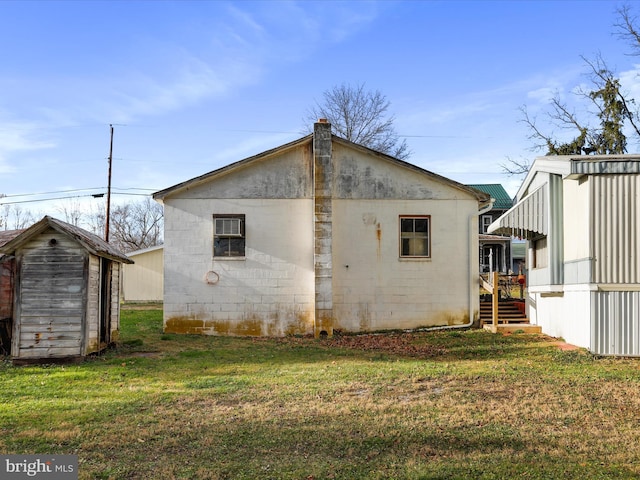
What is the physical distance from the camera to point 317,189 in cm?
1733

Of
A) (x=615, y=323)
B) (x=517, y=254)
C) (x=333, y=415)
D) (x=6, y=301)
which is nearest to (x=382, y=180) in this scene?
(x=615, y=323)

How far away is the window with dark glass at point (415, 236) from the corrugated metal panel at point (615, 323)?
6.29 meters

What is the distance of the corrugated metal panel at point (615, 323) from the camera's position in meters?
11.8

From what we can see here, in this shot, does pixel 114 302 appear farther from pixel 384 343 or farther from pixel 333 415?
pixel 333 415

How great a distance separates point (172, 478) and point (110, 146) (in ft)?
98.3

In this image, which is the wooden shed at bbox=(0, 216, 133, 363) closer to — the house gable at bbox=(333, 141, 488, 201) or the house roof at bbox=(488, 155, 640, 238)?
the house gable at bbox=(333, 141, 488, 201)

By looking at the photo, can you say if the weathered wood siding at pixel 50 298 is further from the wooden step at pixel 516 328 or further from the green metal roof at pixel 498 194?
the green metal roof at pixel 498 194

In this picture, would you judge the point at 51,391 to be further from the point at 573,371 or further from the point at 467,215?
the point at 467,215

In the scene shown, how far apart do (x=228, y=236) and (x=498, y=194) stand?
30.7 meters

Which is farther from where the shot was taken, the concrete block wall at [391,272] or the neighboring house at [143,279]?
the neighboring house at [143,279]

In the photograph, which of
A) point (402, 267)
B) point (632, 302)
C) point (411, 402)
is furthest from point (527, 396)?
point (402, 267)

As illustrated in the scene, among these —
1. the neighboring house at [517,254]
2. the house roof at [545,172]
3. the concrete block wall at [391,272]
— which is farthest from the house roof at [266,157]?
the neighboring house at [517,254]

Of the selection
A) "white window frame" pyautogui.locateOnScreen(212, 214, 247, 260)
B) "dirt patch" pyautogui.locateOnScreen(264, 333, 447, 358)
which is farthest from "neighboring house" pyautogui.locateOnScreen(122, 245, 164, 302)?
"dirt patch" pyautogui.locateOnScreen(264, 333, 447, 358)

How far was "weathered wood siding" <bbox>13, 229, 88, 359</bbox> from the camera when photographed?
37.7ft
